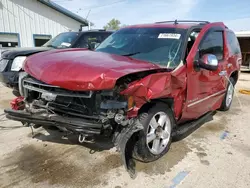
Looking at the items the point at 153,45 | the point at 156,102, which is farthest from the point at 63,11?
the point at 156,102

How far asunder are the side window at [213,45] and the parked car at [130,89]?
0.02m

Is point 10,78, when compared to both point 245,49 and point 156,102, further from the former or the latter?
point 245,49

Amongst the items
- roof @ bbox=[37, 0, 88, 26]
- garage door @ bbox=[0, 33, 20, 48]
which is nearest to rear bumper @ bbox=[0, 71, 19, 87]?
garage door @ bbox=[0, 33, 20, 48]

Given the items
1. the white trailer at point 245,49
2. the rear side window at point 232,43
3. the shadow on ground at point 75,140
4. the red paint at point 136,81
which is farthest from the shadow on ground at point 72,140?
the white trailer at point 245,49

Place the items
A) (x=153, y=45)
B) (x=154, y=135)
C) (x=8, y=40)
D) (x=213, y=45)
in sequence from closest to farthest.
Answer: (x=154, y=135) → (x=153, y=45) → (x=213, y=45) → (x=8, y=40)

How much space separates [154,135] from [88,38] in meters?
5.22

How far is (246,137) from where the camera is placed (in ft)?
13.2

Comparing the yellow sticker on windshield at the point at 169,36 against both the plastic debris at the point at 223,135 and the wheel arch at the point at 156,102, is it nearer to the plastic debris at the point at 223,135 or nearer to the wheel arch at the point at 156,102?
the wheel arch at the point at 156,102

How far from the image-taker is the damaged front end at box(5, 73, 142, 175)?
8.11ft

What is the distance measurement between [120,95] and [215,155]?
184cm

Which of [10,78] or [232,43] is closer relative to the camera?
[232,43]

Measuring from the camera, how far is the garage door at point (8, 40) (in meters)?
13.1

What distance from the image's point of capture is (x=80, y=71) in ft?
8.00

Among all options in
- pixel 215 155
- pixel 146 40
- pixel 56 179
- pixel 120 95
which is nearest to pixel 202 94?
pixel 215 155
